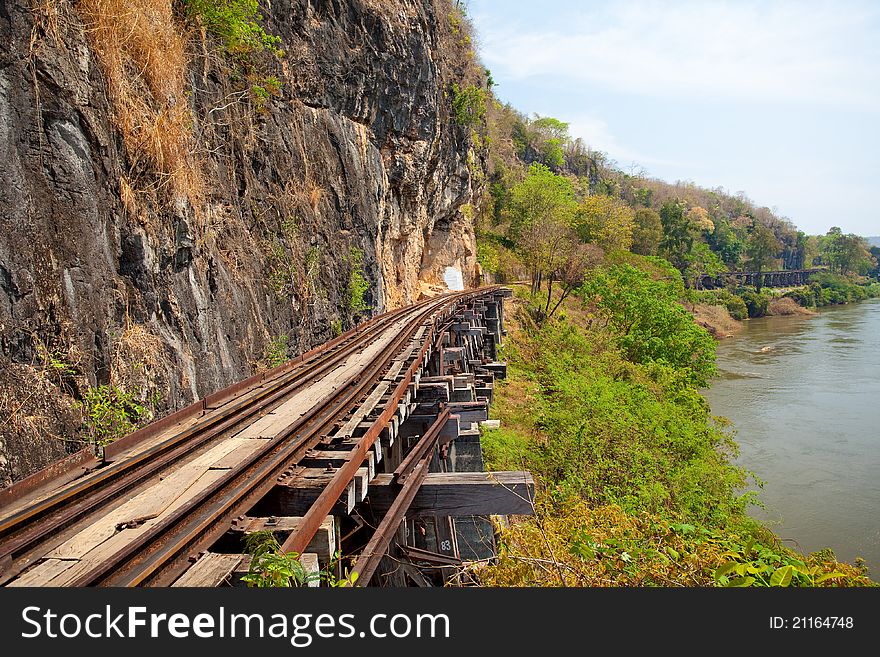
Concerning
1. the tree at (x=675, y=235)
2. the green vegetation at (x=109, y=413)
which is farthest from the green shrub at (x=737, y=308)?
the green vegetation at (x=109, y=413)

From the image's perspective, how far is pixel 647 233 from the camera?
5878 cm

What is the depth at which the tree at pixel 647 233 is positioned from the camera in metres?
58.8

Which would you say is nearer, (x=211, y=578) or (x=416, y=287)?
(x=211, y=578)

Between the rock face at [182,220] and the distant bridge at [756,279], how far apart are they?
57.5 meters

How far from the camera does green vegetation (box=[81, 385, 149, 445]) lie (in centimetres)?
588

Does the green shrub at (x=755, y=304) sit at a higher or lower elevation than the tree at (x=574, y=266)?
lower

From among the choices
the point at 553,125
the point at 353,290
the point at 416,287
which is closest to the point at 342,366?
the point at 353,290

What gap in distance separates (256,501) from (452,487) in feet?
6.46

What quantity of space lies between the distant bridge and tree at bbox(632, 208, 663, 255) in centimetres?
966

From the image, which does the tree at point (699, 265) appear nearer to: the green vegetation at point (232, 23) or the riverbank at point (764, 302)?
the riverbank at point (764, 302)

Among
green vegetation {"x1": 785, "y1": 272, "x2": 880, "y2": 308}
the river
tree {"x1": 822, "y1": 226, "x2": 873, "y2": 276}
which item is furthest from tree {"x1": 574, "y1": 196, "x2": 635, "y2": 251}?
tree {"x1": 822, "y1": 226, "x2": 873, "y2": 276}

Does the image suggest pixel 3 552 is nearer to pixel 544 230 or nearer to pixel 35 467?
pixel 35 467

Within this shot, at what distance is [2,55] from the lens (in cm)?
547

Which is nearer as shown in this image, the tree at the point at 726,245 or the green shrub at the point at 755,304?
the green shrub at the point at 755,304
